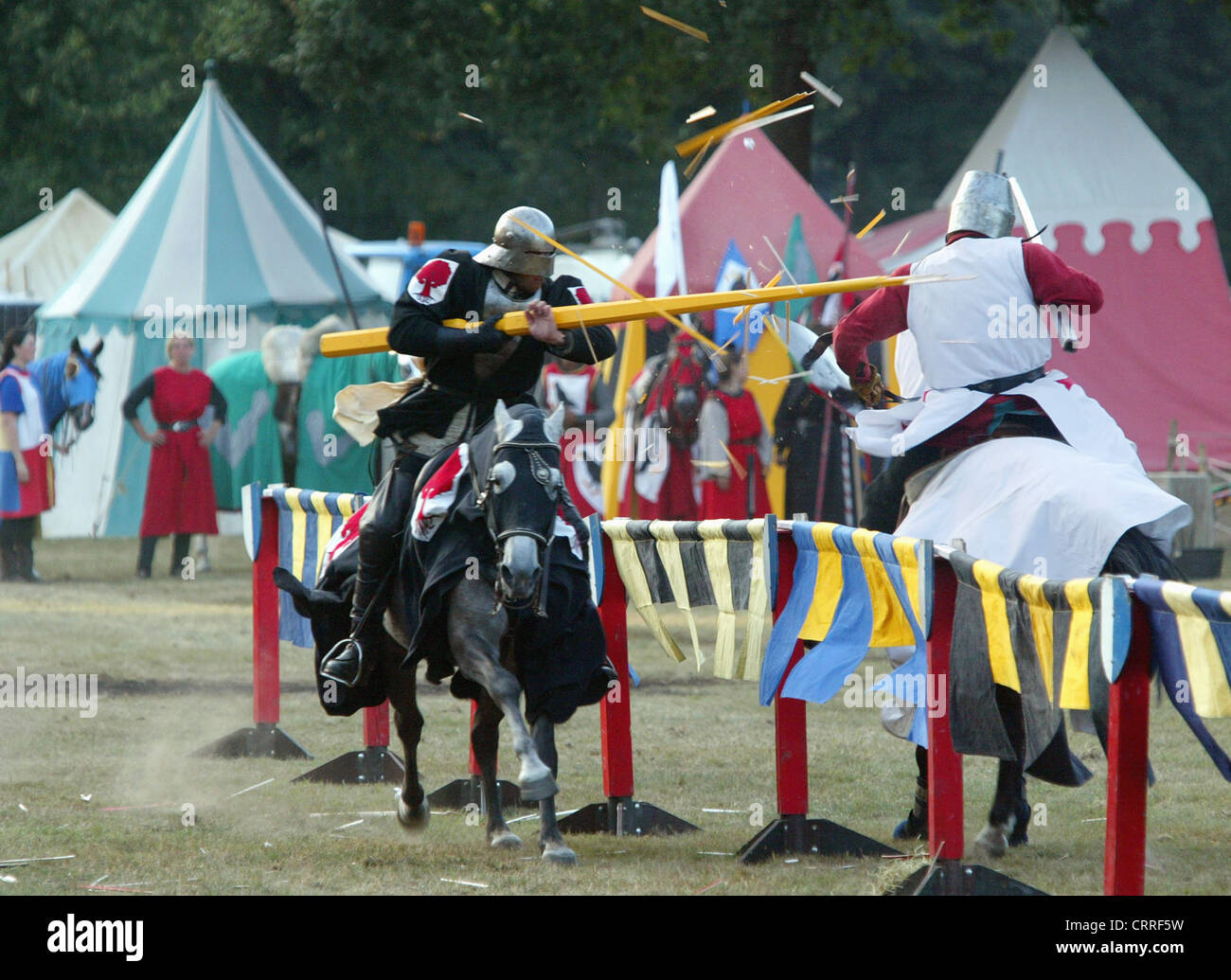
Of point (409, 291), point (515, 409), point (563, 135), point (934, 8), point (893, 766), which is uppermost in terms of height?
point (934, 8)

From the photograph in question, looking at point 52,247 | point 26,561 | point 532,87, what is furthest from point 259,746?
point 52,247

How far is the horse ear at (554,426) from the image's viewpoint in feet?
19.1

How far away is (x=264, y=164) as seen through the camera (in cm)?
2078

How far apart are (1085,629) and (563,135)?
29506 millimetres

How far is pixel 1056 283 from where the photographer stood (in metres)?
6.30

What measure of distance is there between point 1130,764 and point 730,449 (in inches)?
428

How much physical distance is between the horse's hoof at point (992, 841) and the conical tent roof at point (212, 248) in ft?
48.4

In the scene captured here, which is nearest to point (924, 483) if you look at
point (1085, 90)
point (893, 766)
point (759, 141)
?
point (893, 766)

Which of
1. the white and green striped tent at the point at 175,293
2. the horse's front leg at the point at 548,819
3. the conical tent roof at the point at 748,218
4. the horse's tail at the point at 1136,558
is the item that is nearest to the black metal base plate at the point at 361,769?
the horse's front leg at the point at 548,819

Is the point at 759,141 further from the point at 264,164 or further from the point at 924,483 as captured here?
the point at 924,483

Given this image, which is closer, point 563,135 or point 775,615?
point 775,615

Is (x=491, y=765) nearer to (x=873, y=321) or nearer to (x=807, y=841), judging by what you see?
(x=807, y=841)

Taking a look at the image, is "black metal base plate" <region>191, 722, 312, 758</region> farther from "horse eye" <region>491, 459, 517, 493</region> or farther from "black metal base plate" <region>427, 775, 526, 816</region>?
"horse eye" <region>491, 459, 517, 493</region>

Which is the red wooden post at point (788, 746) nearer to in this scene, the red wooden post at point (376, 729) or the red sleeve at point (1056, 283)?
the red sleeve at point (1056, 283)
